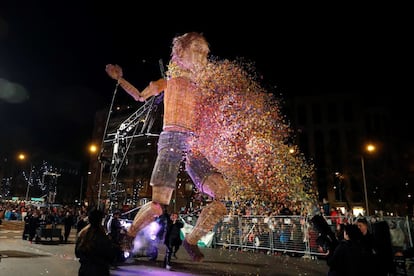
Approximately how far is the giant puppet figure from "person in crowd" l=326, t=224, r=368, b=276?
6.57 feet

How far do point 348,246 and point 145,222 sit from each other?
129 inches

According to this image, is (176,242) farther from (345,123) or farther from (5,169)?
(5,169)

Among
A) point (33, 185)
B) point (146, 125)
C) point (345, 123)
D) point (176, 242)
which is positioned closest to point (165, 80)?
point (146, 125)

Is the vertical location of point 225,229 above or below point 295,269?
above

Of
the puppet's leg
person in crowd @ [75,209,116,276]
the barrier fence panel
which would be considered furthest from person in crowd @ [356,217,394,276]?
the barrier fence panel

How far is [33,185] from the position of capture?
52.8 m

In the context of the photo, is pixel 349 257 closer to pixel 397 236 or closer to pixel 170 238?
pixel 170 238

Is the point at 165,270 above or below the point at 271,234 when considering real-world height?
below

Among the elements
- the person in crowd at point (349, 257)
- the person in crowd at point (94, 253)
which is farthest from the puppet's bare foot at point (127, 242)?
the person in crowd at point (349, 257)

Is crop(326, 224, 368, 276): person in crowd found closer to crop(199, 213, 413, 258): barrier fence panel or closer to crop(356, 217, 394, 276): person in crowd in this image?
crop(356, 217, 394, 276): person in crowd

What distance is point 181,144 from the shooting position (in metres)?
5.81

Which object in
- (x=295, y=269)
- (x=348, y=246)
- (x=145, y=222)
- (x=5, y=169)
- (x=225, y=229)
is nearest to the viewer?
(x=348, y=246)

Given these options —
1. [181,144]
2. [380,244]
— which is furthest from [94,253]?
[380,244]

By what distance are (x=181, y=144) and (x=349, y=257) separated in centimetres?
312
